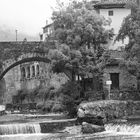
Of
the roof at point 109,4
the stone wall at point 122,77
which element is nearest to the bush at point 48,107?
the stone wall at point 122,77

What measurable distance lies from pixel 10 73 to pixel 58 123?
60353 mm

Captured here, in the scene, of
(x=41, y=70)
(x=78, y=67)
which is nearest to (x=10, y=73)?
(x=41, y=70)

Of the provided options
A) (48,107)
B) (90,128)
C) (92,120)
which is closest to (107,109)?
(92,120)

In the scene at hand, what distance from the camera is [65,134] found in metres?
39.5

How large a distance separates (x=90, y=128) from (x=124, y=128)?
279 centimetres

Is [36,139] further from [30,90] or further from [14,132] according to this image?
[30,90]

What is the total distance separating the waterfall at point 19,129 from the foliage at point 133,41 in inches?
444

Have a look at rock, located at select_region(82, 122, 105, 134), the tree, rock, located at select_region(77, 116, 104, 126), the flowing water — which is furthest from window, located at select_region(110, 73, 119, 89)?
rock, located at select_region(82, 122, 105, 134)

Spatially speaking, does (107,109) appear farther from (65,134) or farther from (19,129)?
(19,129)

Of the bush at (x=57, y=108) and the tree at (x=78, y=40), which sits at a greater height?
the tree at (x=78, y=40)

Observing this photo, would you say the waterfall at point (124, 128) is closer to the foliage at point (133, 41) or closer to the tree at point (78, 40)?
the foliage at point (133, 41)

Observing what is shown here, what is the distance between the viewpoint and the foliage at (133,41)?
4753 cm

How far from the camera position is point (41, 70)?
91188 millimetres

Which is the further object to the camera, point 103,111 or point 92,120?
point 103,111
